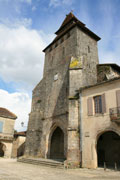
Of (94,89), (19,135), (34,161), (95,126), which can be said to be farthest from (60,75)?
(19,135)

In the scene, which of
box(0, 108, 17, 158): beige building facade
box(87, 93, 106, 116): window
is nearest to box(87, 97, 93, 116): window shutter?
box(87, 93, 106, 116): window

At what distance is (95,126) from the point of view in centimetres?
1169

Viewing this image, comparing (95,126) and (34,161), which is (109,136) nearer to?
(95,126)

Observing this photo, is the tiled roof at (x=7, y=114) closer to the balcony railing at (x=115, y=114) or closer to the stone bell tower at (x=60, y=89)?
the stone bell tower at (x=60, y=89)

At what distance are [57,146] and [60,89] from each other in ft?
22.3

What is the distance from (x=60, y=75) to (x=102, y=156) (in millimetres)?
10306

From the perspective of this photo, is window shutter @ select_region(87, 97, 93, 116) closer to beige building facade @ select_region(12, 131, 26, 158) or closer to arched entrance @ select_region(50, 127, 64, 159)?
arched entrance @ select_region(50, 127, 64, 159)

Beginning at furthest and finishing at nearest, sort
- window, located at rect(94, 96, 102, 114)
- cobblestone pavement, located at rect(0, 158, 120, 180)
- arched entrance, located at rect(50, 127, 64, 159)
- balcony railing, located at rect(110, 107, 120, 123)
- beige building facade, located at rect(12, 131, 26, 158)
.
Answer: beige building facade, located at rect(12, 131, 26, 158), arched entrance, located at rect(50, 127, 64, 159), window, located at rect(94, 96, 102, 114), balcony railing, located at rect(110, 107, 120, 123), cobblestone pavement, located at rect(0, 158, 120, 180)

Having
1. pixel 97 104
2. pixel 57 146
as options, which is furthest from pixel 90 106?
pixel 57 146

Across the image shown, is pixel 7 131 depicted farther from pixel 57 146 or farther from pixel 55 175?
pixel 55 175

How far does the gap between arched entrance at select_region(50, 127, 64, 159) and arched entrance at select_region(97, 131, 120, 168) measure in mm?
4374

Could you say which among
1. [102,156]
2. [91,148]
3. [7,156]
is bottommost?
[7,156]

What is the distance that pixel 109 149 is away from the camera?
15.5 metres

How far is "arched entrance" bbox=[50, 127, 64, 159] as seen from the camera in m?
17.0
